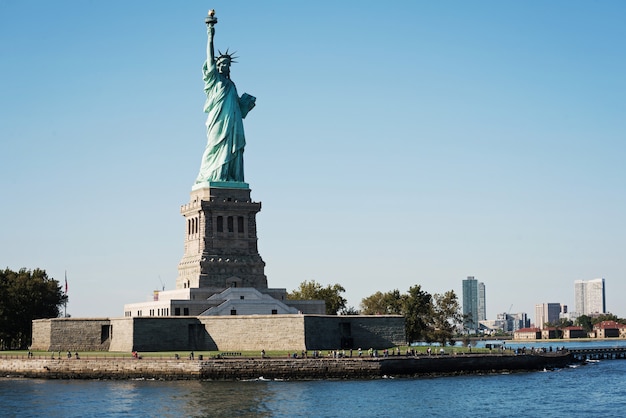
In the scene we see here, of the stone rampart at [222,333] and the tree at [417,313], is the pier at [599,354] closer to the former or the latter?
the tree at [417,313]

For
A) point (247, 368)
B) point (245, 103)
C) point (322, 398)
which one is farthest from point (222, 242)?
point (322, 398)

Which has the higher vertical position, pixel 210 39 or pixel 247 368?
pixel 210 39

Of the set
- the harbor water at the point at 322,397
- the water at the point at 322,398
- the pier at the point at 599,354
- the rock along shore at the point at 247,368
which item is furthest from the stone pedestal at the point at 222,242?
the pier at the point at 599,354

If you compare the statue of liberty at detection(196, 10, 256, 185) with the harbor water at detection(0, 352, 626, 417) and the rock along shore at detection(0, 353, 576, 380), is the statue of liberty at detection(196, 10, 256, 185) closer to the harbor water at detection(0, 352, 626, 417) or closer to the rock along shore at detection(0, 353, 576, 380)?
the rock along shore at detection(0, 353, 576, 380)

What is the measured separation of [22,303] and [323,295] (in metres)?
34.2

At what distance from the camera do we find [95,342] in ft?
315

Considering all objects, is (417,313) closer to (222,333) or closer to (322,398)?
(222,333)

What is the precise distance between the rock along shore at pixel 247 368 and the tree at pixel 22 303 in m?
18.9

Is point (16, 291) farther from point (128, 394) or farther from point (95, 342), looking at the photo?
point (128, 394)

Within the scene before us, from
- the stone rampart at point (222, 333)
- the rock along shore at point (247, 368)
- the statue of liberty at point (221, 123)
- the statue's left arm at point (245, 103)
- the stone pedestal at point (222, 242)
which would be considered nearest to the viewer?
the rock along shore at point (247, 368)

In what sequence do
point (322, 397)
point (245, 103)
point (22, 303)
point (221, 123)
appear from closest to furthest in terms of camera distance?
point (322, 397), point (221, 123), point (245, 103), point (22, 303)

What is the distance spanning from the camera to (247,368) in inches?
3329

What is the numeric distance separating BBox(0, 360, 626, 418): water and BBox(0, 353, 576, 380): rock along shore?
5.69ft

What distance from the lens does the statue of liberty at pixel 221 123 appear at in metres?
105
